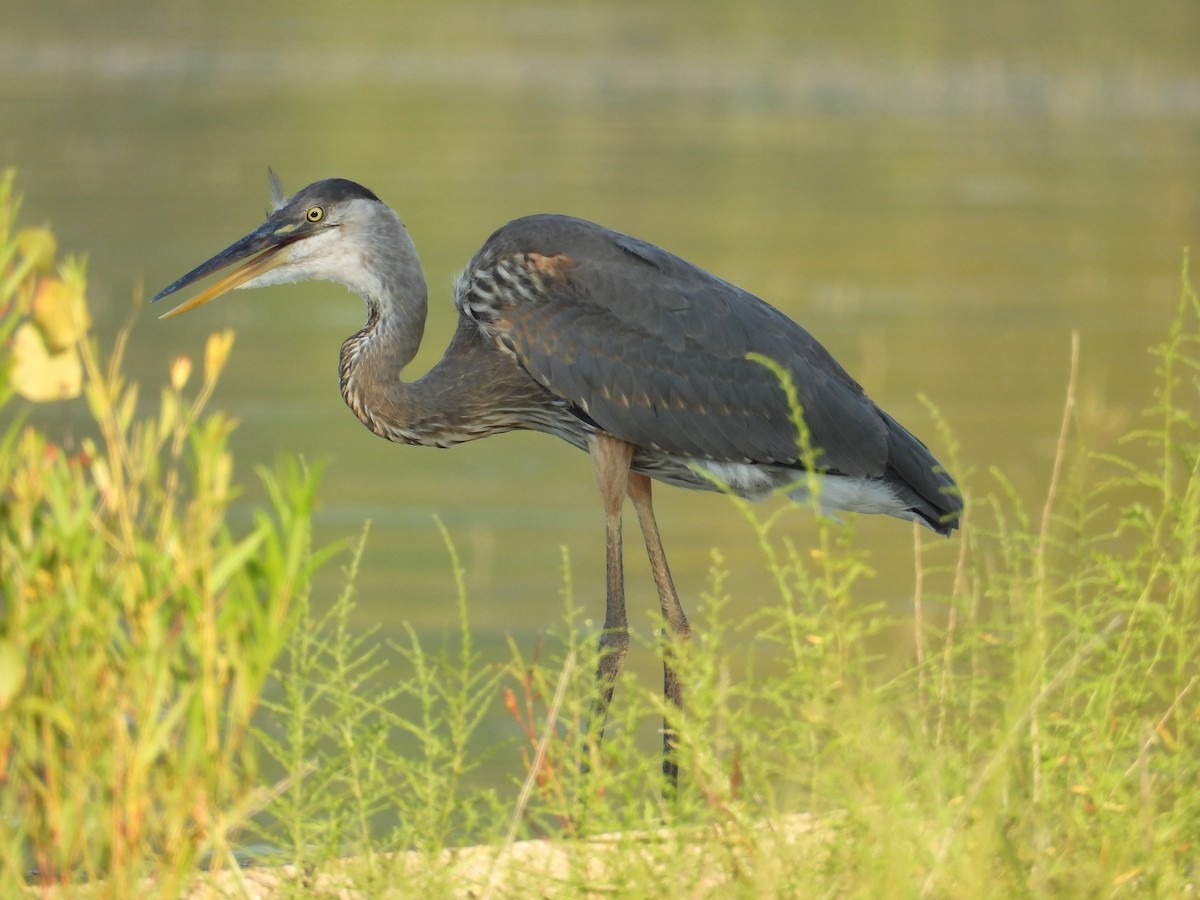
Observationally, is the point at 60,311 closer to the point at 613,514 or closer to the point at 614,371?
the point at 614,371

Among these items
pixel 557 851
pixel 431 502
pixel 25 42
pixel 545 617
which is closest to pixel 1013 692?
pixel 557 851

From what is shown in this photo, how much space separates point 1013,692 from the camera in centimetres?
335

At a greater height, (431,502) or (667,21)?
(667,21)

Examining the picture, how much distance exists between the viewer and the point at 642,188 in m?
23.8

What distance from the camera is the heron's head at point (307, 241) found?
6.14 m

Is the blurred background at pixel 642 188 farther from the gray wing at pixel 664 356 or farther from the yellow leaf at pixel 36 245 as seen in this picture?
the gray wing at pixel 664 356

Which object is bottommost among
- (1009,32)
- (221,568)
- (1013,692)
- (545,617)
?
(545,617)

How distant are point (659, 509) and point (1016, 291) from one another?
734 cm

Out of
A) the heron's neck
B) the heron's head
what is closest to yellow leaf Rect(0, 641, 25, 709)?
the heron's head

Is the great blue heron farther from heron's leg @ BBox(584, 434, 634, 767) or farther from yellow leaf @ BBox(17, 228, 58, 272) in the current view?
yellow leaf @ BBox(17, 228, 58, 272)

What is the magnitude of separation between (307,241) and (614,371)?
3.28ft

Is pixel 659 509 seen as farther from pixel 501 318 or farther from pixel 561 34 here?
pixel 561 34

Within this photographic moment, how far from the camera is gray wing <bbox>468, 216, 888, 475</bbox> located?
595 centimetres

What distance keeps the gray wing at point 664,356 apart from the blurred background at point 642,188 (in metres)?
0.72
